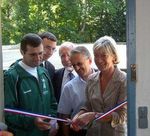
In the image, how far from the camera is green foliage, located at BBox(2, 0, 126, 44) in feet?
14.4

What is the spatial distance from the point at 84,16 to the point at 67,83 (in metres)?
2.02

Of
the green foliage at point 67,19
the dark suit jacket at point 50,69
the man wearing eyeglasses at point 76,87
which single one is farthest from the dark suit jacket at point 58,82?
the green foliage at point 67,19

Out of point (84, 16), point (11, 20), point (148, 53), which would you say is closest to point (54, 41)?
point (84, 16)

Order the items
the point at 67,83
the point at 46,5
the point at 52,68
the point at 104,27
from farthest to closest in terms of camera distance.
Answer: the point at 46,5, the point at 104,27, the point at 52,68, the point at 67,83

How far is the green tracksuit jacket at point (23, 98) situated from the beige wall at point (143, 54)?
3.20ft

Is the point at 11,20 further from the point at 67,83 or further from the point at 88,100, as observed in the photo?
the point at 88,100

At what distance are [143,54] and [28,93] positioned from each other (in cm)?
105

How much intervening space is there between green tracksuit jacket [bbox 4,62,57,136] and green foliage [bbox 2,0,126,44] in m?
1.89

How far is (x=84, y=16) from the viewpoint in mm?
4797

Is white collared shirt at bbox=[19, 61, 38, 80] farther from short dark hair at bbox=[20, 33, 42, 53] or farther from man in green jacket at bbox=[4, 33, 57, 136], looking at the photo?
short dark hair at bbox=[20, 33, 42, 53]

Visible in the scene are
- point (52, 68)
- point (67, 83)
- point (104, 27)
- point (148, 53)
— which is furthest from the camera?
point (104, 27)

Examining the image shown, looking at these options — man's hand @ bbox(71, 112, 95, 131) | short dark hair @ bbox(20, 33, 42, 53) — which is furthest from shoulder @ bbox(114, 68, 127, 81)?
short dark hair @ bbox(20, 33, 42, 53)

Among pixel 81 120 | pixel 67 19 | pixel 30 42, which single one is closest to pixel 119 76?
pixel 81 120

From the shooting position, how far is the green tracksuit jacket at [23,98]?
99.0 inches
